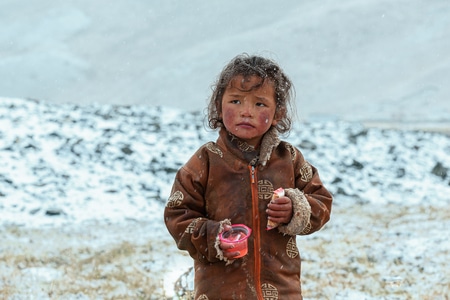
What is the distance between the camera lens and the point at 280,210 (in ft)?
9.38

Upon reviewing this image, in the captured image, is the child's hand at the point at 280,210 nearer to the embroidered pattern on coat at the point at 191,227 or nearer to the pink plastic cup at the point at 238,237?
the pink plastic cup at the point at 238,237

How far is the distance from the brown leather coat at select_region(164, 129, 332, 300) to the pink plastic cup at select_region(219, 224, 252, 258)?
55 mm

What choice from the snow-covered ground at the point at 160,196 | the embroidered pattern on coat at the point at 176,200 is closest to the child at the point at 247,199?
the embroidered pattern on coat at the point at 176,200

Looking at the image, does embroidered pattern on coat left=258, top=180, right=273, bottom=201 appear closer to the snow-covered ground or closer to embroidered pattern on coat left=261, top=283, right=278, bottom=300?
embroidered pattern on coat left=261, top=283, right=278, bottom=300

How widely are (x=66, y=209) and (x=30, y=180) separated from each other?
2027mm

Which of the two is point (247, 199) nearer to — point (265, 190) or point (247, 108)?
point (265, 190)

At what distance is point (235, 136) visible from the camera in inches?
121

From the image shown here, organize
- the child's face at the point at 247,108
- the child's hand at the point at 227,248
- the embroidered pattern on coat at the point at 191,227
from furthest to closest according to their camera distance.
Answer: the child's face at the point at 247,108, the embroidered pattern on coat at the point at 191,227, the child's hand at the point at 227,248

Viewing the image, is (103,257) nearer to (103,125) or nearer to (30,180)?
(30,180)

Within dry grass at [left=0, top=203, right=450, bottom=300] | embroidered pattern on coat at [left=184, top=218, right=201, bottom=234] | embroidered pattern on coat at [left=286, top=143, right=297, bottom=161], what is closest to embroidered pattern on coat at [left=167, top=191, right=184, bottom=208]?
embroidered pattern on coat at [left=184, top=218, right=201, bottom=234]

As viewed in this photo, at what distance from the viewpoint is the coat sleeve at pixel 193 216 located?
2838mm

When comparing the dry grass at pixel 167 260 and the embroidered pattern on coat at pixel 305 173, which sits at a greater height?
the embroidered pattern on coat at pixel 305 173

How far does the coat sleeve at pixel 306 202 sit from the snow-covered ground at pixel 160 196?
2666mm

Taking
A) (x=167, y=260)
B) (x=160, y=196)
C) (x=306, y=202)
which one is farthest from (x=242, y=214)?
(x=160, y=196)
